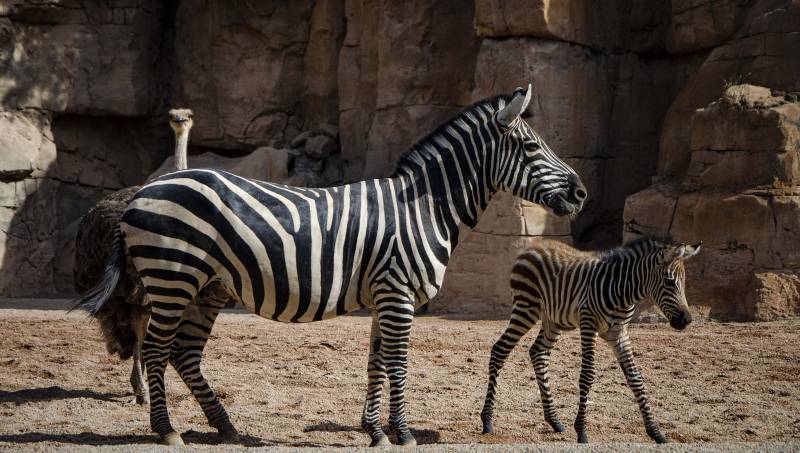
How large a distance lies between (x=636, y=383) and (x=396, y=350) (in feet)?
6.27

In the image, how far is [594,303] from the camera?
7750mm

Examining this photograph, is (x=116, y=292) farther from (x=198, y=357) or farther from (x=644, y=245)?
(x=644, y=245)

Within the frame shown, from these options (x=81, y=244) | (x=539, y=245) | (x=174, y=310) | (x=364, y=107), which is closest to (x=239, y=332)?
(x=81, y=244)

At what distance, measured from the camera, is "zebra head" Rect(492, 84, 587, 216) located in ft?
23.7

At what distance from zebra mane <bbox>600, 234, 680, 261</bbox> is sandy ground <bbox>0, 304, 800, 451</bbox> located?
1.32 m

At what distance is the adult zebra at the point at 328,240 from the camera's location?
6621 millimetres

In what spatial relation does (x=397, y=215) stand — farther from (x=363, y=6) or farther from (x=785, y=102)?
(x=363, y=6)

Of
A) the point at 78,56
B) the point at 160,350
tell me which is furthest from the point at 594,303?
the point at 78,56

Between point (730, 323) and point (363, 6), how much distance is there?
879 cm

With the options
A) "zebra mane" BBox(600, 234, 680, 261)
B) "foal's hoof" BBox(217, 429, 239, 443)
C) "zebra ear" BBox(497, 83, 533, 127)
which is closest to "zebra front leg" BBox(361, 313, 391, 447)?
"foal's hoof" BBox(217, 429, 239, 443)

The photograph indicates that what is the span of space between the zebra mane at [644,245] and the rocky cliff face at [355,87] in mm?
6129

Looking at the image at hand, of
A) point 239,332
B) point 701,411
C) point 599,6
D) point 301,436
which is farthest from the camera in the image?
point 599,6

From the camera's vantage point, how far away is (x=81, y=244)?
8.70 m

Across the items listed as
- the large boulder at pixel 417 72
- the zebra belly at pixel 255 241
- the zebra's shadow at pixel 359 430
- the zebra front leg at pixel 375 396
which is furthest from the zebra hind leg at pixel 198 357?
the large boulder at pixel 417 72
